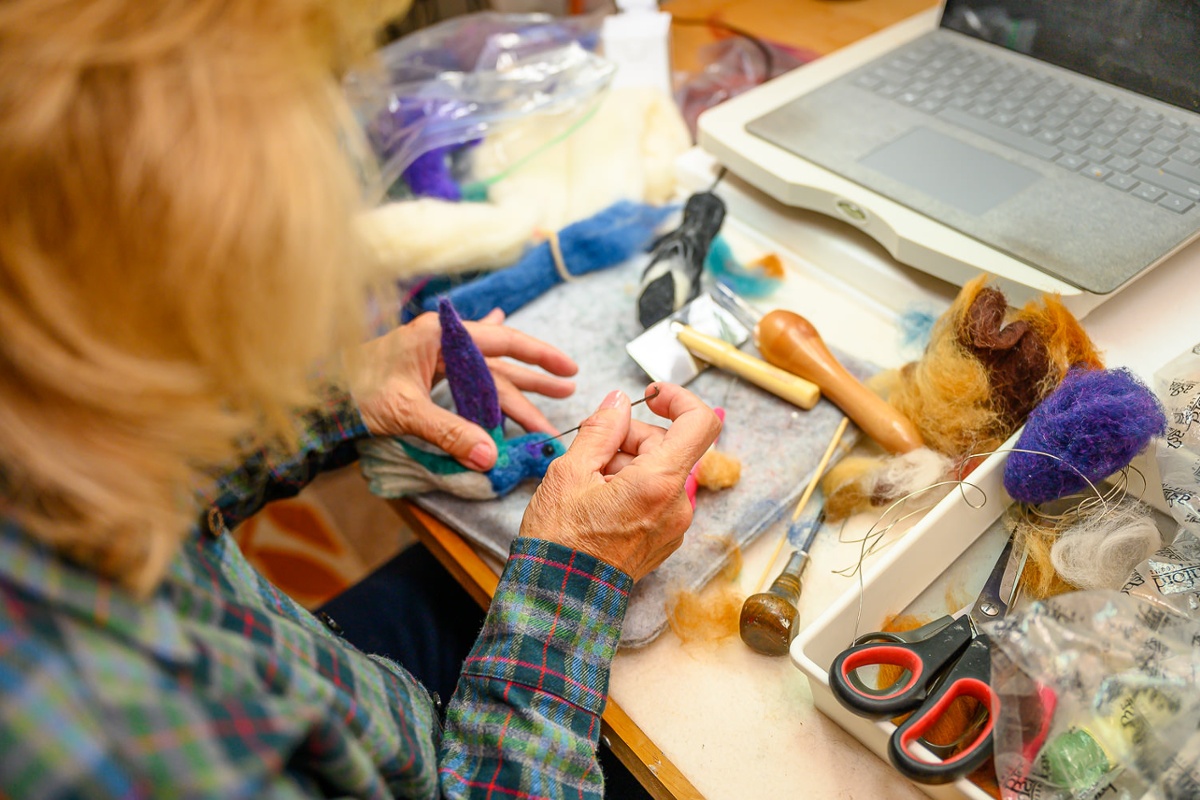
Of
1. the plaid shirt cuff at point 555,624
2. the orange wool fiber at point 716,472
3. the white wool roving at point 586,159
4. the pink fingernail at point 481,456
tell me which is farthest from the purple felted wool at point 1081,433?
the white wool roving at point 586,159

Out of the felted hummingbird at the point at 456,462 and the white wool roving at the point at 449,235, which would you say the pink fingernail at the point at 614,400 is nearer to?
the felted hummingbird at the point at 456,462

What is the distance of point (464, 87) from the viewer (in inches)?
44.5

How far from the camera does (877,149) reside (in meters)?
0.88

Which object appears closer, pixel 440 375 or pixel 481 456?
pixel 481 456

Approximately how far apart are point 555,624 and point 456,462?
0.21 m

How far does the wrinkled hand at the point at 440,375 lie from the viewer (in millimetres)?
713

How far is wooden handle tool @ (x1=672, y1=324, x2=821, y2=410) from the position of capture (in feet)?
2.49

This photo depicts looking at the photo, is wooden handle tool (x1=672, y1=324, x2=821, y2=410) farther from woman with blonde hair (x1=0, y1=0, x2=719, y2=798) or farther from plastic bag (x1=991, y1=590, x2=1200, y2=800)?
woman with blonde hair (x1=0, y1=0, x2=719, y2=798)

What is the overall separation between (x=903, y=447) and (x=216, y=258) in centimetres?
58

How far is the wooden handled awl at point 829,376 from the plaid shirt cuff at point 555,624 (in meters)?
0.29

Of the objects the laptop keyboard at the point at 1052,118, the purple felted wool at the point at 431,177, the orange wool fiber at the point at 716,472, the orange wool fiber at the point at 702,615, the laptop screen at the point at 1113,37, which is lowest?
the orange wool fiber at the point at 702,615

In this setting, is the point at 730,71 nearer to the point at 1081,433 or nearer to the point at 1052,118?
the point at 1052,118

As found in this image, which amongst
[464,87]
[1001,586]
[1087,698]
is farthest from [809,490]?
[464,87]

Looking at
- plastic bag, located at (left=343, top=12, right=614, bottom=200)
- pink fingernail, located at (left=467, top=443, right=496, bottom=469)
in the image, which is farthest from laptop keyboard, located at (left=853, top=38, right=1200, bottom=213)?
pink fingernail, located at (left=467, top=443, right=496, bottom=469)
